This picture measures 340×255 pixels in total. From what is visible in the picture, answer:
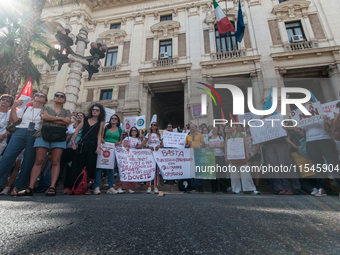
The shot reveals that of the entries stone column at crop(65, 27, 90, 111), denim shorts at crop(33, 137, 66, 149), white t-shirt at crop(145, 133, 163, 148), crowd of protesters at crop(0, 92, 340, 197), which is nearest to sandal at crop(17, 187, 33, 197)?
crowd of protesters at crop(0, 92, 340, 197)

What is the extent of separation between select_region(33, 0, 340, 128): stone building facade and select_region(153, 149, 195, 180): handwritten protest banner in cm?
758

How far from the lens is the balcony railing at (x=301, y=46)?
40.1 ft

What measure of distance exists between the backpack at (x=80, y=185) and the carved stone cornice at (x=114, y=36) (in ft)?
49.8

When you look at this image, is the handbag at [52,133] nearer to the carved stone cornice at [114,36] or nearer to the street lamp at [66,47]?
the street lamp at [66,47]

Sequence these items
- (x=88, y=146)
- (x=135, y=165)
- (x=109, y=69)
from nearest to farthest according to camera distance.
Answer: (x=88, y=146) < (x=135, y=165) < (x=109, y=69)

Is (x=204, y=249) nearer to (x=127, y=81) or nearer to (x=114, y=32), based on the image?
(x=127, y=81)

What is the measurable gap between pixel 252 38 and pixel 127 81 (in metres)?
9.74

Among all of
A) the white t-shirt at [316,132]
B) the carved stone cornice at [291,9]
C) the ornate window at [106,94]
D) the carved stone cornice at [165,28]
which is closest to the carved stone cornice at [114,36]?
the carved stone cornice at [165,28]

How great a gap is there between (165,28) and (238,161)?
46.3ft

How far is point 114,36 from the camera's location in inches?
632

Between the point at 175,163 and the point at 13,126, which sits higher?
the point at 13,126

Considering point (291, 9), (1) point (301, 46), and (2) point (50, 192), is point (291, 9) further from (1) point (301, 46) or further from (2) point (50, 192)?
(2) point (50, 192)

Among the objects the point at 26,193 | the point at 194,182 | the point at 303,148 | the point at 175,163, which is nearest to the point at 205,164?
the point at 194,182

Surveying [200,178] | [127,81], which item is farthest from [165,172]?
[127,81]
